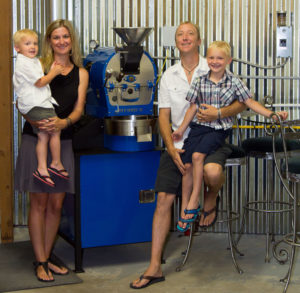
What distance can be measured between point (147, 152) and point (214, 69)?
94cm

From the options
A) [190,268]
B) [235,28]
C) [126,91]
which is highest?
[235,28]

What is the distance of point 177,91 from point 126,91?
468mm

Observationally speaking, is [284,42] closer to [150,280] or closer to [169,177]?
[169,177]

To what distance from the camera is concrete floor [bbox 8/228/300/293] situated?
387 cm

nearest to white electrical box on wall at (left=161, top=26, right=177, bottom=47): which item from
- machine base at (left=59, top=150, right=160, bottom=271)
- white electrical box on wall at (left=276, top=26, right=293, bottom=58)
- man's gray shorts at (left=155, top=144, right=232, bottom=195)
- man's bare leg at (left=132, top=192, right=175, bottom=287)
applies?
white electrical box on wall at (left=276, top=26, right=293, bottom=58)

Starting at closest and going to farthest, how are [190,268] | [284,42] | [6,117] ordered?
[190,268] < [6,117] < [284,42]

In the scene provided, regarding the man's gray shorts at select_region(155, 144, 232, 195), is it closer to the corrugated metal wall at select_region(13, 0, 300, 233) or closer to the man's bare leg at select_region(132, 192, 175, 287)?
the man's bare leg at select_region(132, 192, 175, 287)

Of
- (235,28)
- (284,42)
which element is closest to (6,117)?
(235,28)

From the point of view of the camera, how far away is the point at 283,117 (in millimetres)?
3650

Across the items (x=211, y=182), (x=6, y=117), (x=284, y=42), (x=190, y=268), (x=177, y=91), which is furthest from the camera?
(x=284, y=42)

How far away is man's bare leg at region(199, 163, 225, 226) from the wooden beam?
180 centimetres

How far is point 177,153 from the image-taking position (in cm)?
382

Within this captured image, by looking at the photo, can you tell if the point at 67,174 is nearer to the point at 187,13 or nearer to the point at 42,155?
the point at 42,155

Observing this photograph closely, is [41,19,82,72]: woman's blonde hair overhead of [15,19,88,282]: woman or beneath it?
overhead
